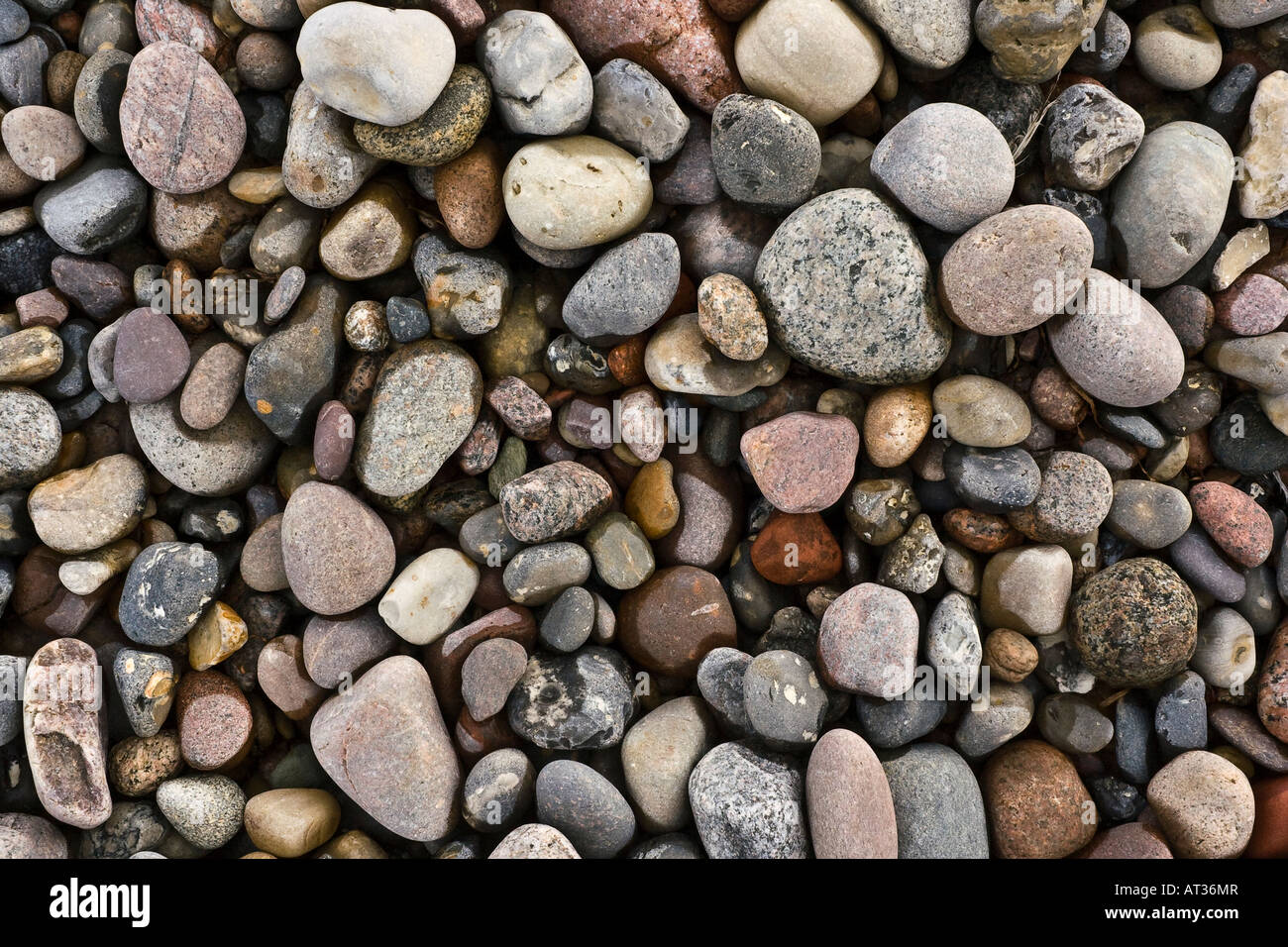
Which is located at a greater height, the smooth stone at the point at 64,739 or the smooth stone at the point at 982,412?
the smooth stone at the point at 982,412

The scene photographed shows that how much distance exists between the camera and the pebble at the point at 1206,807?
2.58 metres

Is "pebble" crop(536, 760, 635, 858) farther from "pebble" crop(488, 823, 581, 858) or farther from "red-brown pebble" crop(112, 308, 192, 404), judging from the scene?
"red-brown pebble" crop(112, 308, 192, 404)

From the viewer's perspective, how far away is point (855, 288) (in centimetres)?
265

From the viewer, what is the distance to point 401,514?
298 cm

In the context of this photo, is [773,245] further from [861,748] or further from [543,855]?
[543,855]

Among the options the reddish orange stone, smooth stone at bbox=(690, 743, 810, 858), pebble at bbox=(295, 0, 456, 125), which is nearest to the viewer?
pebble at bbox=(295, 0, 456, 125)

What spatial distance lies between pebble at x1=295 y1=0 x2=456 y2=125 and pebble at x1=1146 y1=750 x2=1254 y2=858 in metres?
3.37

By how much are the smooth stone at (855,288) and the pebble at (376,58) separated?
1.25m

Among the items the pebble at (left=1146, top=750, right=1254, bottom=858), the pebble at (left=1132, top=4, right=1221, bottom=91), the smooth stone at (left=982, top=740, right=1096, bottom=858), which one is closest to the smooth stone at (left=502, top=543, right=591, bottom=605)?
the smooth stone at (left=982, top=740, right=1096, bottom=858)

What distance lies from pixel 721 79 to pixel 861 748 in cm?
237

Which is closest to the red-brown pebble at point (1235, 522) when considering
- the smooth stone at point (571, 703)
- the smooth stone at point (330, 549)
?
the smooth stone at point (571, 703)

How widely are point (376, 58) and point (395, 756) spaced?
2289 millimetres

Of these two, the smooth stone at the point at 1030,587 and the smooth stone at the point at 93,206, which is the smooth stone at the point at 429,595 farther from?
the smooth stone at the point at 1030,587

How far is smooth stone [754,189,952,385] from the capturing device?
8.66 ft
